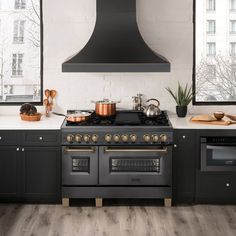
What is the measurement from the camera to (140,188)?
19.0 ft

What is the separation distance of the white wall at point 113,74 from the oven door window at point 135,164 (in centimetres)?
92

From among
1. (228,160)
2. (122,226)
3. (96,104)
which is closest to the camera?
(122,226)

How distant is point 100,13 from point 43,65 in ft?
3.04

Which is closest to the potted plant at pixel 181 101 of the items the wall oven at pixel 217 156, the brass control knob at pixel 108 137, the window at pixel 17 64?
the wall oven at pixel 217 156

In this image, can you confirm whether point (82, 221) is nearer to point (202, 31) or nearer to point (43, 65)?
point (43, 65)

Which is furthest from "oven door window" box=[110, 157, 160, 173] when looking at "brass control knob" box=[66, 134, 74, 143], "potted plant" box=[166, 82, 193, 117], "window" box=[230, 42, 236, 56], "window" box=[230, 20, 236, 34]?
"window" box=[230, 20, 236, 34]

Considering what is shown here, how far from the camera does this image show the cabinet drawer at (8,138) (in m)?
5.74

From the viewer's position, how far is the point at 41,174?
5785 mm

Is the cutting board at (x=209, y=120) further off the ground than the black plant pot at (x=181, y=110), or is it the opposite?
the black plant pot at (x=181, y=110)

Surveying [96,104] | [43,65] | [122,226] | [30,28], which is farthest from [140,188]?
[30,28]

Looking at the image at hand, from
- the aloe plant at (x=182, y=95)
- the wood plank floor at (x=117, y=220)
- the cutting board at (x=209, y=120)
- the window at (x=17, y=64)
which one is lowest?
the wood plank floor at (x=117, y=220)

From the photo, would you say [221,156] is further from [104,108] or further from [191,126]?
[104,108]

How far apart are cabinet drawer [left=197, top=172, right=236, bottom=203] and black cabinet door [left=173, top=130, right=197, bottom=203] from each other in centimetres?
8

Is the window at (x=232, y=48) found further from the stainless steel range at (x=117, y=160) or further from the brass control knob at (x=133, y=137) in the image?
the brass control knob at (x=133, y=137)
